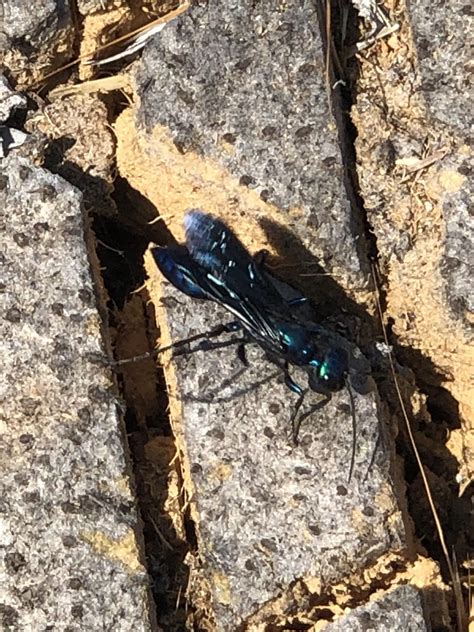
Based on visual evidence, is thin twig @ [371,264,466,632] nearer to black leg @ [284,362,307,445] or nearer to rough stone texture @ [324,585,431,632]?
rough stone texture @ [324,585,431,632]

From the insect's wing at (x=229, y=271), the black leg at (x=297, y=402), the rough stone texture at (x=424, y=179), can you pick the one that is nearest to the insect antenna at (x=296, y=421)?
the black leg at (x=297, y=402)

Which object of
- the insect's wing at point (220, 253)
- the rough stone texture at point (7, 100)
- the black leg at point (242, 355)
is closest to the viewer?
the insect's wing at point (220, 253)

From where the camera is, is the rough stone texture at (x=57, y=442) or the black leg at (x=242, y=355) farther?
the black leg at (x=242, y=355)

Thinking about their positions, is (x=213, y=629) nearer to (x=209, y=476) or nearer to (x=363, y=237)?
(x=209, y=476)

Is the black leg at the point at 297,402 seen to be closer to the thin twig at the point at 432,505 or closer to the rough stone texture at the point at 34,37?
the thin twig at the point at 432,505

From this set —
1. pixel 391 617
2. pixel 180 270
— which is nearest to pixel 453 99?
pixel 180 270

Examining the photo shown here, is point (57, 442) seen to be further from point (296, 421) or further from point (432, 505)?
point (432, 505)

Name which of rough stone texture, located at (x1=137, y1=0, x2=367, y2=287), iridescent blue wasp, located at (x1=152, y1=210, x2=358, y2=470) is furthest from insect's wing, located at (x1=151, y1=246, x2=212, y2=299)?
rough stone texture, located at (x1=137, y1=0, x2=367, y2=287)
